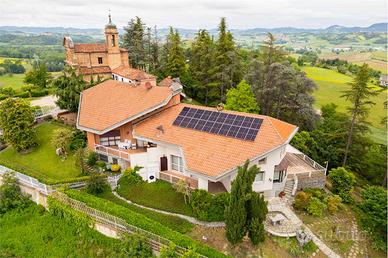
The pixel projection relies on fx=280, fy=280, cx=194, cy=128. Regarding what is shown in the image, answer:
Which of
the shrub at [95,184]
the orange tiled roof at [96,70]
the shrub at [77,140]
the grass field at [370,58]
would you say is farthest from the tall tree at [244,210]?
the grass field at [370,58]

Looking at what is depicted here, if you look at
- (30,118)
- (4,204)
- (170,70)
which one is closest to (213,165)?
(4,204)

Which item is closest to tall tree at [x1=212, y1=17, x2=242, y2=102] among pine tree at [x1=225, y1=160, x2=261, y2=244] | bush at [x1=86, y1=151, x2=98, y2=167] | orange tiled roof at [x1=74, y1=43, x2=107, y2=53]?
orange tiled roof at [x1=74, y1=43, x2=107, y2=53]

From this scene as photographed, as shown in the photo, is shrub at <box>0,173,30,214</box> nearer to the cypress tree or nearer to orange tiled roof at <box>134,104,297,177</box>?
orange tiled roof at <box>134,104,297,177</box>

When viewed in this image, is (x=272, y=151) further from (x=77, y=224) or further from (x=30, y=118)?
(x=30, y=118)

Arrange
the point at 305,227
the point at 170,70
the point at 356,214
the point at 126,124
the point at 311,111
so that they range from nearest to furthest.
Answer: the point at 305,227, the point at 356,214, the point at 126,124, the point at 311,111, the point at 170,70

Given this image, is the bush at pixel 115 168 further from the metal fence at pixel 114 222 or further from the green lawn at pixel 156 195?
the metal fence at pixel 114 222
